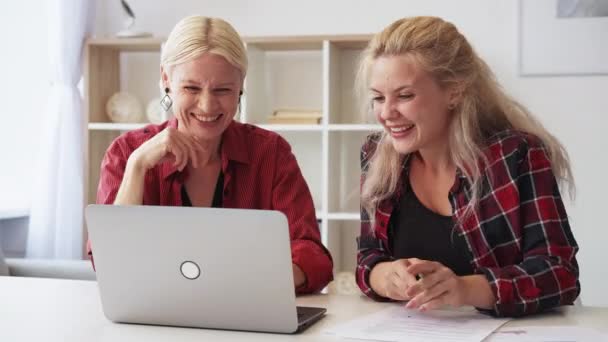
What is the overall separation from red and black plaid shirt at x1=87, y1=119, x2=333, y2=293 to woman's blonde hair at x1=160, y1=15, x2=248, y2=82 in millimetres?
209

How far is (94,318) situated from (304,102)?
8.09 feet

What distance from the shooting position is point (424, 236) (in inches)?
74.5

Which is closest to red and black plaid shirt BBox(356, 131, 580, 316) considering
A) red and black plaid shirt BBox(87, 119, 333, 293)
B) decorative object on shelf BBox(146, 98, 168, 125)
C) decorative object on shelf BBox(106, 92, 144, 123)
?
red and black plaid shirt BBox(87, 119, 333, 293)

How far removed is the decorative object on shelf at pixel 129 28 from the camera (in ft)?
12.4

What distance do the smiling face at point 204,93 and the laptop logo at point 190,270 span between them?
2.02ft

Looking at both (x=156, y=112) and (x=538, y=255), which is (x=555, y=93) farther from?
(x=538, y=255)

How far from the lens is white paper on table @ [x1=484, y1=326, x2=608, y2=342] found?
Result: 134 cm

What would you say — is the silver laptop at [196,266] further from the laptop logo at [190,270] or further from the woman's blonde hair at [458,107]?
the woman's blonde hair at [458,107]

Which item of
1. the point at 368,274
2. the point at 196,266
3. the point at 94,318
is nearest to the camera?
the point at 196,266

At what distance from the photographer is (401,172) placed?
193 cm

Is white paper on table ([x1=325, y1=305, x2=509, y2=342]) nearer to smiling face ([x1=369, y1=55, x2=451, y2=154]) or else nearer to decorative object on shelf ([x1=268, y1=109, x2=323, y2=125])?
smiling face ([x1=369, y1=55, x2=451, y2=154])

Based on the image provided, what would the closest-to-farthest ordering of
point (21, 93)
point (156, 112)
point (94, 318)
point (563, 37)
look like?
point (94, 318) < point (563, 37) < point (156, 112) < point (21, 93)

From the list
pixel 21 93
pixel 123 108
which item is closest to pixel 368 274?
pixel 123 108

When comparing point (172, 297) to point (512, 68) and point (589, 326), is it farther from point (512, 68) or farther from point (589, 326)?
point (512, 68)
